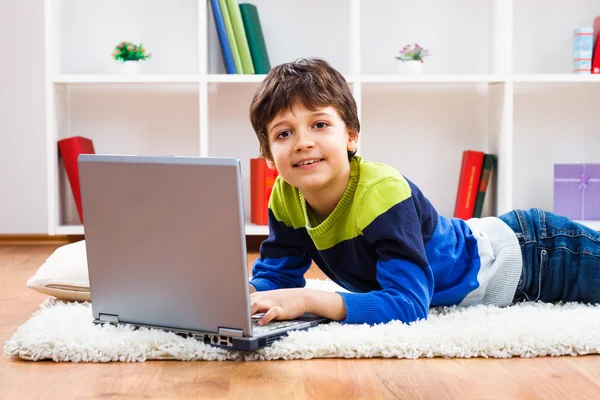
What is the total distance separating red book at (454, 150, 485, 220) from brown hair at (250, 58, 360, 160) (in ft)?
4.68

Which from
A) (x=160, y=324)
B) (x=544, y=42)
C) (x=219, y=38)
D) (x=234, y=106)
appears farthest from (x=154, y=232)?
(x=544, y=42)

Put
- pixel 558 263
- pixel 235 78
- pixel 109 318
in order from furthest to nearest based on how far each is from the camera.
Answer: pixel 235 78 → pixel 558 263 → pixel 109 318

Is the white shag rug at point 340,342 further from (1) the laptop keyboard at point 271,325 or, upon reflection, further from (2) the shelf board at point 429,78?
(2) the shelf board at point 429,78

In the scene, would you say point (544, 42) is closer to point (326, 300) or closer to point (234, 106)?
point (234, 106)

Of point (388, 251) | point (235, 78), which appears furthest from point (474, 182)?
point (388, 251)

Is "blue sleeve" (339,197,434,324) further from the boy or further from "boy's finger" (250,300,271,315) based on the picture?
"boy's finger" (250,300,271,315)

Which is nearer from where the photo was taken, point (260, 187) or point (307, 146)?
point (307, 146)

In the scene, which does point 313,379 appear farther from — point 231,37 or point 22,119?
point 22,119

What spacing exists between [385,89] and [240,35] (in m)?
0.60

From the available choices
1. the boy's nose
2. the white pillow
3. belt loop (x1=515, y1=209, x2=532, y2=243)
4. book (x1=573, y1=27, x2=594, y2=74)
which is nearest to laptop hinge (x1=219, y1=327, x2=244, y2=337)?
the boy's nose

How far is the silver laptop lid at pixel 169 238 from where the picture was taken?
1.15 m

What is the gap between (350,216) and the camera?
4.74 ft

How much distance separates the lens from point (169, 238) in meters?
1.21

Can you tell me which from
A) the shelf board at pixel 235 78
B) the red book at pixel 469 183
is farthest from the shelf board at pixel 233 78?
the red book at pixel 469 183
